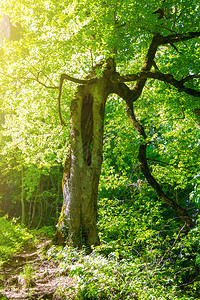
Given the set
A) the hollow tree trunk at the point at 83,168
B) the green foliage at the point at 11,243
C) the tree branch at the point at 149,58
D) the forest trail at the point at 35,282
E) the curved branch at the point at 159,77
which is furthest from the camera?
the tree branch at the point at 149,58

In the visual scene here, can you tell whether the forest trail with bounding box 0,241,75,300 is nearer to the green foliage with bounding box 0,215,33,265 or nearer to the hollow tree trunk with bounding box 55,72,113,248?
the green foliage with bounding box 0,215,33,265

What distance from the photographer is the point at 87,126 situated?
19.9ft

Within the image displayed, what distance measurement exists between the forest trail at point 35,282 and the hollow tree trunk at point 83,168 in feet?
2.35

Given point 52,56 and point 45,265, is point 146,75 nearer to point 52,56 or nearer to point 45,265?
point 52,56

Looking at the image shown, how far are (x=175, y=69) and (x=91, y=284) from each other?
21.3 feet

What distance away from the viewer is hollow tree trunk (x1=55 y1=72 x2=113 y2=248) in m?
4.79

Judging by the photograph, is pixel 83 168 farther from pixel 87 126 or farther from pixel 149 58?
pixel 149 58

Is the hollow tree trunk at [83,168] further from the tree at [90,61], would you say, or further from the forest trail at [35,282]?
the forest trail at [35,282]

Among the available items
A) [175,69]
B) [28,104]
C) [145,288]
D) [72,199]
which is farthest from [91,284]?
[28,104]

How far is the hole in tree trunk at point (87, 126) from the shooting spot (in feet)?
19.0

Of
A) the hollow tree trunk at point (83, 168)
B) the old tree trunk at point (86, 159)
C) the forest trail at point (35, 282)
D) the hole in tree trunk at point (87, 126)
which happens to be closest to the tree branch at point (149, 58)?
the old tree trunk at point (86, 159)

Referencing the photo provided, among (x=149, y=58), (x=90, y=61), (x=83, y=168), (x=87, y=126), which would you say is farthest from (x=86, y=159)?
(x=149, y=58)

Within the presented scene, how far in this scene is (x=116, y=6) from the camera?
475 cm

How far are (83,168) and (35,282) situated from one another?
8.04ft
